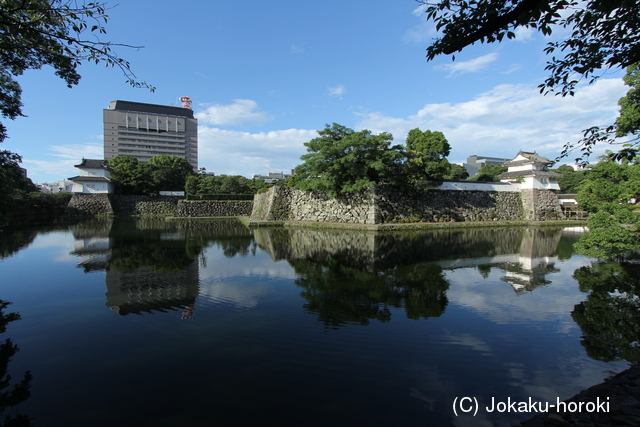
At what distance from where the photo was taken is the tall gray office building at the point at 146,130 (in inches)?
2344

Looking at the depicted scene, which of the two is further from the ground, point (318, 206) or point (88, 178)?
point (88, 178)

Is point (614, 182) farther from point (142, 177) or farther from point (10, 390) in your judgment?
point (142, 177)

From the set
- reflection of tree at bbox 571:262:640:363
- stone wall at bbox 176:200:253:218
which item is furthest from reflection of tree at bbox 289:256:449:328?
stone wall at bbox 176:200:253:218

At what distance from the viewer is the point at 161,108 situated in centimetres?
6391

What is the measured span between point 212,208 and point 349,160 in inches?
661

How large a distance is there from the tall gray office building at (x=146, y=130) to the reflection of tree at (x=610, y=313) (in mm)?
68762

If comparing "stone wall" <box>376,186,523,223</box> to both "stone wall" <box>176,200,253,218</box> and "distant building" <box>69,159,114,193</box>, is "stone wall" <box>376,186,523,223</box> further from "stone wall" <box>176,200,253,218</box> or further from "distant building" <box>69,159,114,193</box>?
"distant building" <box>69,159,114,193</box>

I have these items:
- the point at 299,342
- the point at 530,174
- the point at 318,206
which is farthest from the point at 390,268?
the point at 530,174

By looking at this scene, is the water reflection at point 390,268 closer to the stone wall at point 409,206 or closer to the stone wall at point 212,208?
the stone wall at point 409,206

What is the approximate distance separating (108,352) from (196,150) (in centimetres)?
7064

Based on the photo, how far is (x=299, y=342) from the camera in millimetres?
3744

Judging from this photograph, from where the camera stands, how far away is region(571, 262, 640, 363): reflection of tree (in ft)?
11.8

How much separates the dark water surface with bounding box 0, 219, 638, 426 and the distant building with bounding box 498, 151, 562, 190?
19360 mm

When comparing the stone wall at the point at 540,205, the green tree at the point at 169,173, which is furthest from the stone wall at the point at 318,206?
the green tree at the point at 169,173
